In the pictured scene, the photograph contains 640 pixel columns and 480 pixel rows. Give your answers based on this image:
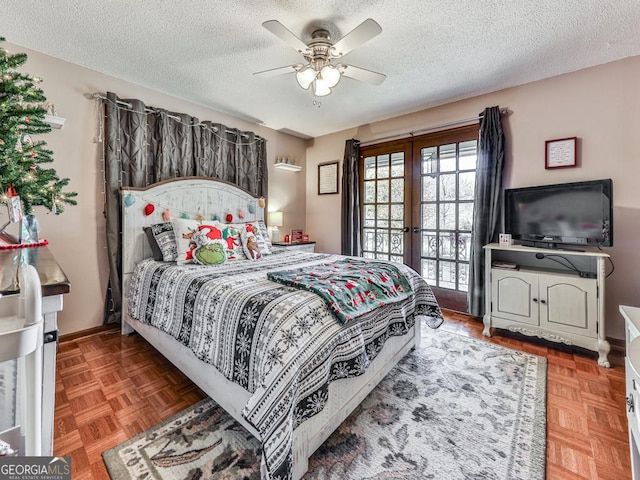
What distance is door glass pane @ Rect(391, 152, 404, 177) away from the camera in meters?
3.79

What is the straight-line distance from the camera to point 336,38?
7.11 ft

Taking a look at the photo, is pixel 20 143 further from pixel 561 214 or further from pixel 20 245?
pixel 561 214

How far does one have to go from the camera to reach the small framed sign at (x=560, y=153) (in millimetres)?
2652

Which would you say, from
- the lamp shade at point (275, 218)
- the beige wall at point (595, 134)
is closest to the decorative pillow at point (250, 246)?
the lamp shade at point (275, 218)

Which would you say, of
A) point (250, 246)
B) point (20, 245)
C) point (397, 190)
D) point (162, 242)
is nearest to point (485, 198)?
point (397, 190)

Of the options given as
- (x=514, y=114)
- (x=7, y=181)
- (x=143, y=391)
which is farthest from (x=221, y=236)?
(x=514, y=114)

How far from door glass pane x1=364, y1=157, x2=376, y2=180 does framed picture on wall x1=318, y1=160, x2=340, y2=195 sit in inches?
19.0

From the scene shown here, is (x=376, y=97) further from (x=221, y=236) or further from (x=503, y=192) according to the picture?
(x=221, y=236)

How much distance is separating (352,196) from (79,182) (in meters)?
3.04

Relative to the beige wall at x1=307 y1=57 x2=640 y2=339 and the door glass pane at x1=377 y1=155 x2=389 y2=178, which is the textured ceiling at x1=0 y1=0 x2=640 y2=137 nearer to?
the beige wall at x1=307 y1=57 x2=640 y2=339

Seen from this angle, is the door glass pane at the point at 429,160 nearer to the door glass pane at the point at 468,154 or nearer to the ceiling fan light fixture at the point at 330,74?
the door glass pane at the point at 468,154

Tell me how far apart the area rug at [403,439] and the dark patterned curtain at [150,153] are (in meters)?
1.84

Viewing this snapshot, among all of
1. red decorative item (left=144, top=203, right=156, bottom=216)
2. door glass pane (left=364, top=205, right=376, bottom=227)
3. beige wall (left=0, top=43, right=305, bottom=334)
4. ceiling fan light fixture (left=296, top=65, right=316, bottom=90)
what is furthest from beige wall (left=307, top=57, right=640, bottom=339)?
beige wall (left=0, top=43, right=305, bottom=334)

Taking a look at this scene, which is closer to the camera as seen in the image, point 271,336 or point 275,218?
point 271,336
